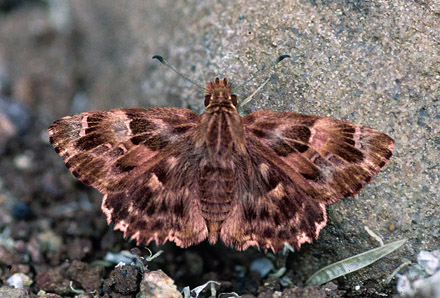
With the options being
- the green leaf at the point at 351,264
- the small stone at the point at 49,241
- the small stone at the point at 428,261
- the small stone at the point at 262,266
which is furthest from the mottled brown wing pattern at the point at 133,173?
the small stone at the point at 428,261

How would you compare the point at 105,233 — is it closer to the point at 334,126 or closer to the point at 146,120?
the point at 146,120

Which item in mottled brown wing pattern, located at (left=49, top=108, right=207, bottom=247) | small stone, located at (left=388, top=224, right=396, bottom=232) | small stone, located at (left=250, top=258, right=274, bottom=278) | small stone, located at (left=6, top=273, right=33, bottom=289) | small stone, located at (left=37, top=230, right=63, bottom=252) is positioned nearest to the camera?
mottled brown wing pattern, located at (left=49, top=108, right=207, bottom=247)

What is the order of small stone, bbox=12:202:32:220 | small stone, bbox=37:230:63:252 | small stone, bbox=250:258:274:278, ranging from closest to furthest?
small stone, bbox=250:258:274:278
small stone, bbox=37:230:63:252
small stone, bbox=12:202:32:220

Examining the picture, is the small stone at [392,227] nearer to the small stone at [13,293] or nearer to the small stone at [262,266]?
the small stone at [262,266]

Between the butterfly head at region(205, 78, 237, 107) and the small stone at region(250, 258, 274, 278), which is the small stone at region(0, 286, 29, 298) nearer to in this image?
the small stone at region(250, 258, 274, 278)

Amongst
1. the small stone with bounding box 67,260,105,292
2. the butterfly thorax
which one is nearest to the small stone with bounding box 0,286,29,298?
the small stone with bounding box 67,260,105,292

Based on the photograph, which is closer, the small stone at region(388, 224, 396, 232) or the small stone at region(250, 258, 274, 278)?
the small stone at region(388, 224, 396, 232)

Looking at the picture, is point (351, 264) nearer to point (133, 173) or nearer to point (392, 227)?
point (392, 227)
